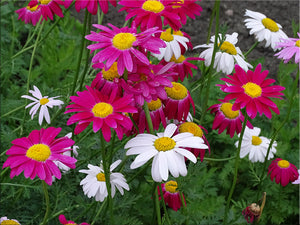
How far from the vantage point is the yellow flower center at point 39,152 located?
32.6 inches

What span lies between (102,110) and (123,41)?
0.12 m

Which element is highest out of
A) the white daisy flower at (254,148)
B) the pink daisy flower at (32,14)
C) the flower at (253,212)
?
the flower at (253,212)

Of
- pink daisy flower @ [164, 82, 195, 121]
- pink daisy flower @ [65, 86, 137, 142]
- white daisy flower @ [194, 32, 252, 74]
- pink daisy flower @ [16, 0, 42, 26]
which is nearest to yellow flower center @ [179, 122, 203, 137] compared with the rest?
pink daisy flower @ [164, 82, 195, 121]

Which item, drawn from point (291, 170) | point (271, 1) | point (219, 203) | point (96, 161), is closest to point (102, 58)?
point (96, 161)

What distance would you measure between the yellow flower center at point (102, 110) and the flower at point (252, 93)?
230 millimetres

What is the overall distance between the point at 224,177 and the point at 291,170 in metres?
0.41

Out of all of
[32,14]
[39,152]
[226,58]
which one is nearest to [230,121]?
[226,58]

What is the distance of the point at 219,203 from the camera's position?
1.55m

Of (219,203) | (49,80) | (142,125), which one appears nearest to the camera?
(142,125)

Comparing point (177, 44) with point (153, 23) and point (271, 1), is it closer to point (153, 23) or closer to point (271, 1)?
point (153, 23)

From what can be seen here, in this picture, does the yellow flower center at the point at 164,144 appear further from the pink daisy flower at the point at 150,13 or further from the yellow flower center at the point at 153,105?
the pink daisy flower at the point at 150,13

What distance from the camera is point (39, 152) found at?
0.83 metres

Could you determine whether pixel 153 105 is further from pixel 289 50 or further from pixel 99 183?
pixel 289 50

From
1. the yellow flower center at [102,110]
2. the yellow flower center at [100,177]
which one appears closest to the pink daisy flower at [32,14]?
the yellow flower center at [100,177]
